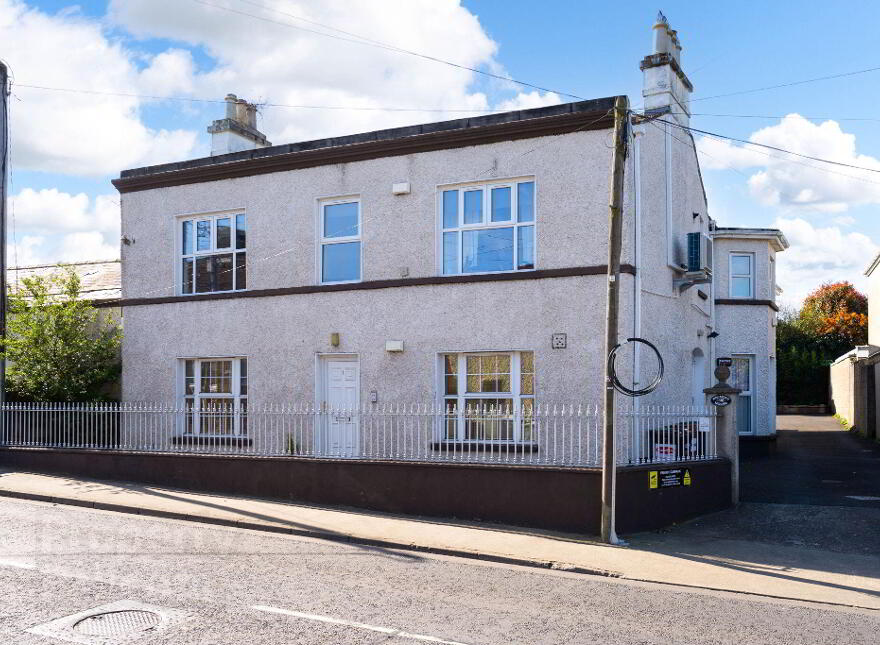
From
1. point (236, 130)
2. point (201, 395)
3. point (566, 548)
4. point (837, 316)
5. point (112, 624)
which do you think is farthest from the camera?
point (837, 316)

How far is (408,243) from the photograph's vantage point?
1434cm

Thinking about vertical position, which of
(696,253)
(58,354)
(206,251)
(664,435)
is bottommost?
(664,435)

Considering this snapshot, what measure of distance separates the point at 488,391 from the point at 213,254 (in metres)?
6.26

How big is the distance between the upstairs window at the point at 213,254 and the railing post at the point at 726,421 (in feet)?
28.2

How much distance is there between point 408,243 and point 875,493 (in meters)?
9.01

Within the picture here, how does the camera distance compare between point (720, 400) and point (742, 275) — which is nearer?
point (720, 400)

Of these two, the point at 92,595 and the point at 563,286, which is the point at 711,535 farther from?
the point at 92,595

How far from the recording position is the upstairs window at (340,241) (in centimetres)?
1504

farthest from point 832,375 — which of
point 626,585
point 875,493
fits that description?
point 626,585

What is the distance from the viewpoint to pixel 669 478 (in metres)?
11.9

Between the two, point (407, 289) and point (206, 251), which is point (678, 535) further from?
point (206, 251)

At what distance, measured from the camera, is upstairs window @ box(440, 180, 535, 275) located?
1365cm

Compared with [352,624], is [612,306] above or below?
above

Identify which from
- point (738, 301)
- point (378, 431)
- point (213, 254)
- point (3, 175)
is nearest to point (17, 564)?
point (378, 431)
